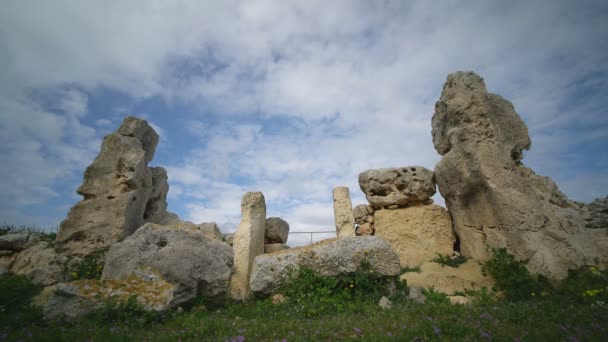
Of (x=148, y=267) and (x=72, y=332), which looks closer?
(x=72, y=332)

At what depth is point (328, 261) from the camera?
22.4ft

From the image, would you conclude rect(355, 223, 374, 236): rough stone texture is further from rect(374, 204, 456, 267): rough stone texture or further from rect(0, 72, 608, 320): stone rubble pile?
rect(374, 204, 456, 267): rough stone texture

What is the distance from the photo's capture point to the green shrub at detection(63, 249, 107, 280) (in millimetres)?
9227

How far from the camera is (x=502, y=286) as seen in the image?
317 inches

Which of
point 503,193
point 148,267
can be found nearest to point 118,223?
point 148,267

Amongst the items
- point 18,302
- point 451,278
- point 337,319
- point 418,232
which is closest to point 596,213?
point 418,232

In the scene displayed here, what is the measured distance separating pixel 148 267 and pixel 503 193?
9.89 metres

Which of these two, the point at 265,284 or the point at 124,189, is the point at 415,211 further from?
the point at 124,189

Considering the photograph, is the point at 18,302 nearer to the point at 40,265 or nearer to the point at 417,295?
the point at 40,265

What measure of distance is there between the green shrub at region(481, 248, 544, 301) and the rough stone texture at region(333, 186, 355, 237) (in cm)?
431

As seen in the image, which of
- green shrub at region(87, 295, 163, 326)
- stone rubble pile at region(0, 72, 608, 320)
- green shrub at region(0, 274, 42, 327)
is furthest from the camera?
stone rubble pile at region(0, 72, 608, 320)

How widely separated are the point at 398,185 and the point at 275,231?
5675 millimetres

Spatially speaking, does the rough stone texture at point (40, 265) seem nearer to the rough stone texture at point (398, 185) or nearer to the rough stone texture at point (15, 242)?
the rough stone texture at point (15, 242)

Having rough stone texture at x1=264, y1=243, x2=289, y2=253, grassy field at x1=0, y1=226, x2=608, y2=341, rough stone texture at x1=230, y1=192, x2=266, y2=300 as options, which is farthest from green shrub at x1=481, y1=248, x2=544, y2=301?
rough stone texture at x1=264, y1=243, x2=289, y2=253
